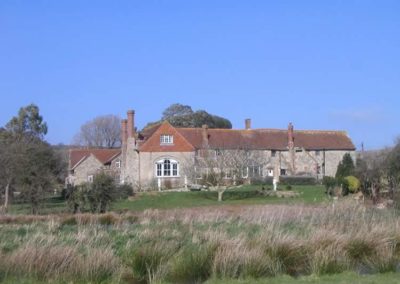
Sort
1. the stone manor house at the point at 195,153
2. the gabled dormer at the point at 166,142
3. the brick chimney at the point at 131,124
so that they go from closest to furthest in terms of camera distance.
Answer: the stone manor house at the point at 195,153, the gabled dormer at the point at 166,142, the brick chimney at the point at 131,124

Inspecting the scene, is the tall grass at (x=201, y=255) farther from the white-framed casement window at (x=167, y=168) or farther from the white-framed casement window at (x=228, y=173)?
the white-framed casement window at (x=167, y=168)

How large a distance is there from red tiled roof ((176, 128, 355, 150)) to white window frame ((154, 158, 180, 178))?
3.51 meters

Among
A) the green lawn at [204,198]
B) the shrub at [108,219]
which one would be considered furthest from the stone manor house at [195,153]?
the shrub at [108,219]

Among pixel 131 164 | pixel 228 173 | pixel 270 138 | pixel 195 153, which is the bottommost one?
pixel 228 173

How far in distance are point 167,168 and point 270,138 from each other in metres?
15.4

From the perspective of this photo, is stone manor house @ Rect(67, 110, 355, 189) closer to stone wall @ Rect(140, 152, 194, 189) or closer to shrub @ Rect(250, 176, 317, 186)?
stone wall @ Rect(140, 152, 194, 189)

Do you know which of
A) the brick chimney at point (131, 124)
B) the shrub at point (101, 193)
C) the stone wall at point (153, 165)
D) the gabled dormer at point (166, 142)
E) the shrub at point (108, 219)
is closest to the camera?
the shrub at point (108, 219)

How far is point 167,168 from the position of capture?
65.4 meters

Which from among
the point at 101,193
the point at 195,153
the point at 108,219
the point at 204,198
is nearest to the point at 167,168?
the point at 195,153

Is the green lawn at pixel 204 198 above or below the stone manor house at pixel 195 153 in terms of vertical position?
below

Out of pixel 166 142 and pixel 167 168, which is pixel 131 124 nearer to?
pixel 166 142

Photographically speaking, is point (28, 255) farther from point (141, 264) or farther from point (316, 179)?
point (316, 179)

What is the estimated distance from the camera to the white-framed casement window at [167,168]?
6506 centimetres

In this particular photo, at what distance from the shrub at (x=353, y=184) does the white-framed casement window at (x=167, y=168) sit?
23753 mm
